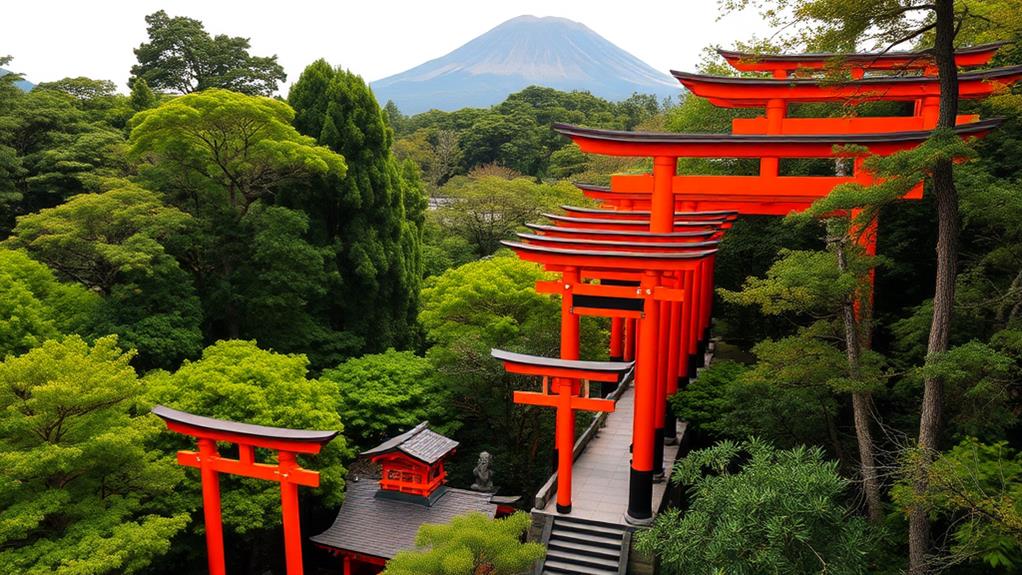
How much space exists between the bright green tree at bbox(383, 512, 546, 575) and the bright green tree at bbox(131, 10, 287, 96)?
27.9m

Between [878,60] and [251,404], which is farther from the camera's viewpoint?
[878,60]

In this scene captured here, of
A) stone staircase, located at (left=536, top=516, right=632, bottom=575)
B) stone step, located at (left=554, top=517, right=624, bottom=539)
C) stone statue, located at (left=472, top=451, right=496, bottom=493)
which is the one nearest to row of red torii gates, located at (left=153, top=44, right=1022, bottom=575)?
stone step, located at (left=554, top=517, right=624, bottom=539)

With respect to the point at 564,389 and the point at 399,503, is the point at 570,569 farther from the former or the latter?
the point at 399,503

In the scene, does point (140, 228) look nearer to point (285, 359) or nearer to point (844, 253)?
point (285, 359)

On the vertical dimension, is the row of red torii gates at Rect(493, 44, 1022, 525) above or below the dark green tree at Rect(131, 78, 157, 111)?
below

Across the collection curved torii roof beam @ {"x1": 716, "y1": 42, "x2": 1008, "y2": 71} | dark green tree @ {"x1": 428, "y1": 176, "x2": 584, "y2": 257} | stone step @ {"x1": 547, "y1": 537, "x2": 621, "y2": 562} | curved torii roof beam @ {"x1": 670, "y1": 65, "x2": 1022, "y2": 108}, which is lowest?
stone step @ {"x1": 547, "y1": 537, "x2": 621, "y2": 562}

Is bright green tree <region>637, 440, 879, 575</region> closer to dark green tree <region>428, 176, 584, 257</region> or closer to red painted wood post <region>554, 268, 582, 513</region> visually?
red painted wood post <region>554, 268, 582, 513</region>

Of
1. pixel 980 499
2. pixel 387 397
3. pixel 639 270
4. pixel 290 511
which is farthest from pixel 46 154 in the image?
pixel 980 499

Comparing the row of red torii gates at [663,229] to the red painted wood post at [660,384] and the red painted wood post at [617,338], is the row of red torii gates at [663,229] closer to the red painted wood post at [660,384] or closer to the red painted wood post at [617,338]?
the red painted wood post at [660,384]

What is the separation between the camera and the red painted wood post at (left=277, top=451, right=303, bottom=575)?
32.8 feet

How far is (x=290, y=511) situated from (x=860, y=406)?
864 cm

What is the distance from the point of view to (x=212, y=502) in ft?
34.9

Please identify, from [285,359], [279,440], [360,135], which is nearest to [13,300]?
[285,359]

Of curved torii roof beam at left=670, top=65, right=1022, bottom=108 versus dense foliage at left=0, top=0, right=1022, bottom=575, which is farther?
curved torii roof beam at left=670, top=65, right=1022, bottom=108
